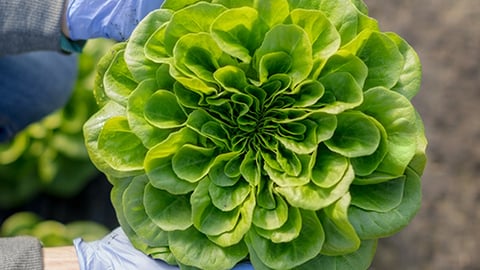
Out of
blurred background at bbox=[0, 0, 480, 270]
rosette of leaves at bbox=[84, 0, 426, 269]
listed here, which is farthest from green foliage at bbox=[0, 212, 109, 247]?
Answer: rosette of leaves at bbox=[84, 0, 426, 269]

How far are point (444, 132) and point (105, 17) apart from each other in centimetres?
82

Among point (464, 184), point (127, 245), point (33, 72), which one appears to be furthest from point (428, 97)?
point (127, 245)

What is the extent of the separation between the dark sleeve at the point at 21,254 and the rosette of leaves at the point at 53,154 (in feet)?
1.81

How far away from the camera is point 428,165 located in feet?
4.42

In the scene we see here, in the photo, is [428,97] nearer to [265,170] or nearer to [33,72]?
[33,72]

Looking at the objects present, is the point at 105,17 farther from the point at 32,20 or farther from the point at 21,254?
the point at 21,254

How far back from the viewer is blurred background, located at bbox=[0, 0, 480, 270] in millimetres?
1257

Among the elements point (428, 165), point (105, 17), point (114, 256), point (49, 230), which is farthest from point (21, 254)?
point (428, 165)

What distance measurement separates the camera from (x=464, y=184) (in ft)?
4.36

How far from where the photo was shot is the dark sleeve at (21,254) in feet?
Result: 2.19

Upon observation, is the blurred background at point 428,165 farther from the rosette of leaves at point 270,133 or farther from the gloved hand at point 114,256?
the rosette of leaves at point 270,133

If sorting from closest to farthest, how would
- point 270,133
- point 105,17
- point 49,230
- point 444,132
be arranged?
point 270,133 < point 105,17 < point 49,230 < point 444,132

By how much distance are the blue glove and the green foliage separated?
449 millimetres

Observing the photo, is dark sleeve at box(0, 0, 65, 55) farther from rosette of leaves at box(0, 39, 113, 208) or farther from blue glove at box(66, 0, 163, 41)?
rosette of leaves at box(0, 39, 113, 208)
